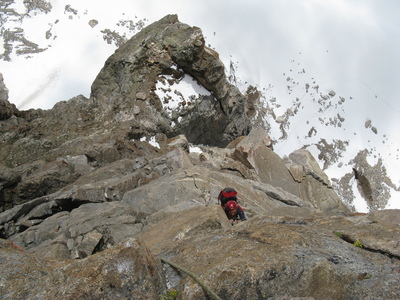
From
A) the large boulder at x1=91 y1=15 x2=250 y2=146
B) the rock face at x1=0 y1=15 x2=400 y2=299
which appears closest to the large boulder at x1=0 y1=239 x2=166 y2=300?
the rock face at x1=0 y1=15 x2=400 y2=299

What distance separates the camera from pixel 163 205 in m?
11.7

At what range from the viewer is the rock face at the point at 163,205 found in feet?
15.3

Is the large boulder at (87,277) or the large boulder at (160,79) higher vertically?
the large boulder at (160,79)

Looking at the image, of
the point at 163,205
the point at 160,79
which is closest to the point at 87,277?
the point at 163,205

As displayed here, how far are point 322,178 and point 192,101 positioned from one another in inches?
361

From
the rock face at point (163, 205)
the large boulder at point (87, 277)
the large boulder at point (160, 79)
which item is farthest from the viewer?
the large boulder at point (160, 79)

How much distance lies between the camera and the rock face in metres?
4.65

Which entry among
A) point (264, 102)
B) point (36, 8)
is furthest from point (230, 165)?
point (36, 8)

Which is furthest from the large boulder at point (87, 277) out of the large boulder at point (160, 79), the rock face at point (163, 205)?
the large boulder at point (160, 79)

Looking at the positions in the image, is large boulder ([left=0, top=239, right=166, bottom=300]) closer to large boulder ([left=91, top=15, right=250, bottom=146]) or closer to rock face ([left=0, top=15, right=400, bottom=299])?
rock face ([left=0, top=15, right=400, bottom=299])

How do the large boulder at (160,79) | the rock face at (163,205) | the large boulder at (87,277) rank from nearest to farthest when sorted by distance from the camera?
the large boulder at (87,277) < the rock face at (163,205) < the large boulder at (160,79)

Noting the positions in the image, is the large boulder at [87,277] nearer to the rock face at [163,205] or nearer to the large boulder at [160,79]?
the rock face at [163,205]

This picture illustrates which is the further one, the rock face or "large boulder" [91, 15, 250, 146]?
"large boulder" [91, 15, 250, 146]

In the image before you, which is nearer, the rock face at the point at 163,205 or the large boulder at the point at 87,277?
the large boulder at the point at 87,277
